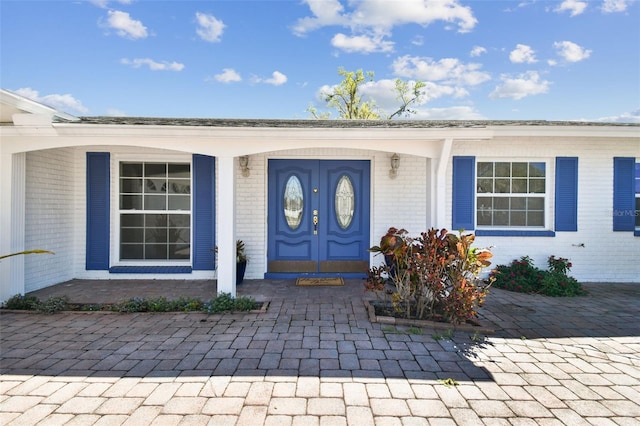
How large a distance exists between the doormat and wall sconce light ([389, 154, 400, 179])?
216cm

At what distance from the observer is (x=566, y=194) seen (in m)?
6.29

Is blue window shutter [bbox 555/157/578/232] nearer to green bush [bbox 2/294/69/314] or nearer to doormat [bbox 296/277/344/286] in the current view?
doormat [bbox 296/277/344/286]

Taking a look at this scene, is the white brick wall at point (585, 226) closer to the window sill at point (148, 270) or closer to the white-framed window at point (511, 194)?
the white-framed window at point (511, 194)

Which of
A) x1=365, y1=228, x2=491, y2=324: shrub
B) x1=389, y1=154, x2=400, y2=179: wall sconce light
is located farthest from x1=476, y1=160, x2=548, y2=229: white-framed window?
x1=365, y1=228, x2=491, y2=324: shrub

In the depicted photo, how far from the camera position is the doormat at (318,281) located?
5.89m

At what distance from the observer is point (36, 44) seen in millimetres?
6801

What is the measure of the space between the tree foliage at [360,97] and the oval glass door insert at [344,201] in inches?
567

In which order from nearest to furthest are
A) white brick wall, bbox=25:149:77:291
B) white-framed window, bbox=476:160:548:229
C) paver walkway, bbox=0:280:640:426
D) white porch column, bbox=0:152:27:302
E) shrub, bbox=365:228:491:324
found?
paver walkway, bbox=0:280:640:426 < shrub, bbox=365:228:491:324 < white porch column, bbox=0:152:27:302 < white brick wall, bbox=25:149:77:291 < white-framed window, bbox=476:160:548:229

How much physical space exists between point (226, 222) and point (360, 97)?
17.9 metres

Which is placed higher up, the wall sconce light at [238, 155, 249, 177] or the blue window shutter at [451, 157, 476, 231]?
the wall sconce light at [238, 155, 249, 177]

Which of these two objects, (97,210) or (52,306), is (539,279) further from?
(97,210)

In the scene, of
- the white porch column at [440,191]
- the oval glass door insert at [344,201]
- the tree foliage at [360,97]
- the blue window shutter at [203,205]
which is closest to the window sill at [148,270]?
the blue window shutter at [203,205]

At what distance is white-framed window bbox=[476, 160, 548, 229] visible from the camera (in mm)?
6453

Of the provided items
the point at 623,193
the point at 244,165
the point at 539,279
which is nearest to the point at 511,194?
the point at 539,279
